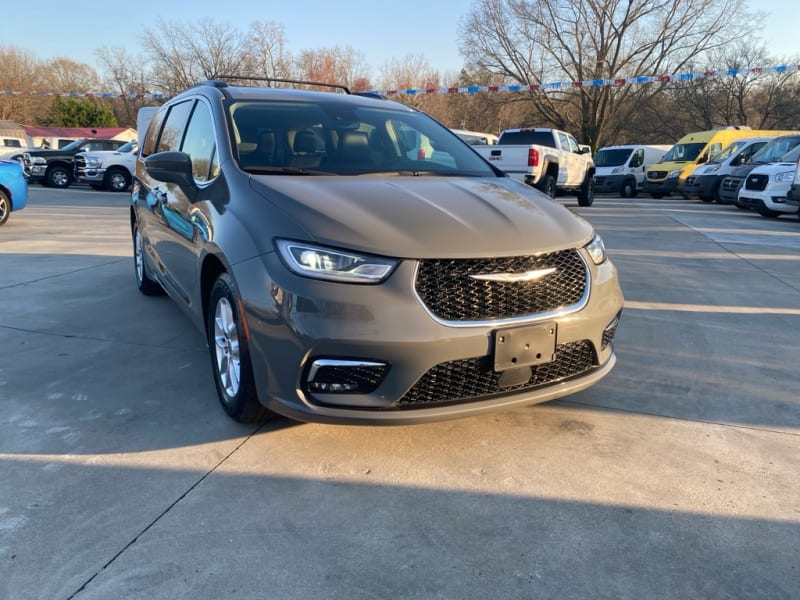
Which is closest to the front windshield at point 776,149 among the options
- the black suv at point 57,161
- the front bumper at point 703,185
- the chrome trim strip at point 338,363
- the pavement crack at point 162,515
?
the front bumper at point 703,185

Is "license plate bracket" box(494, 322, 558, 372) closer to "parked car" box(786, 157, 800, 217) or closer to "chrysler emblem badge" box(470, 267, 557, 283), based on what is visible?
"chrysler emblem badge" box(470, 267, 557, 283)

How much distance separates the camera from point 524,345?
2592mm

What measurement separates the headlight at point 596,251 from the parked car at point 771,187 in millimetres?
10924

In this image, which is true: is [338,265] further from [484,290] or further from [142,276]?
[142,276]

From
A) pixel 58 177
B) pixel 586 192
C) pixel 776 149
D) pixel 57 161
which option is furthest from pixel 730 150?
pixel 58 177

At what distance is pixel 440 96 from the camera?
45.4m

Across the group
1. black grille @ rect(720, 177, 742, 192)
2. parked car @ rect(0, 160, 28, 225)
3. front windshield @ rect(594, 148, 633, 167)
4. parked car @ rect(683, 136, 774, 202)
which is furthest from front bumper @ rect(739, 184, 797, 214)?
parked car @ rect(0, 160, 28, 225)

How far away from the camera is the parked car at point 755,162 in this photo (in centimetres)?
1382

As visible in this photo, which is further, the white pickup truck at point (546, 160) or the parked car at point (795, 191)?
the white pickup truck at point (546, 160)

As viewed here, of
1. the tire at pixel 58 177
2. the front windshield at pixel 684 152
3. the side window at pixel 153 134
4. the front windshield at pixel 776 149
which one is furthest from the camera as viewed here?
the front windshield at pixel 684 152

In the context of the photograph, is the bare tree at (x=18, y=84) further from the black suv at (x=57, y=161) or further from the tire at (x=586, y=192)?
the tire at (x=586, y=192)

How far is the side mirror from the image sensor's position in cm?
338

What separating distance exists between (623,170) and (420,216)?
21.4 metres

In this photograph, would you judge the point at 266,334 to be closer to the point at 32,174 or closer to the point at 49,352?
the point at 49,352
